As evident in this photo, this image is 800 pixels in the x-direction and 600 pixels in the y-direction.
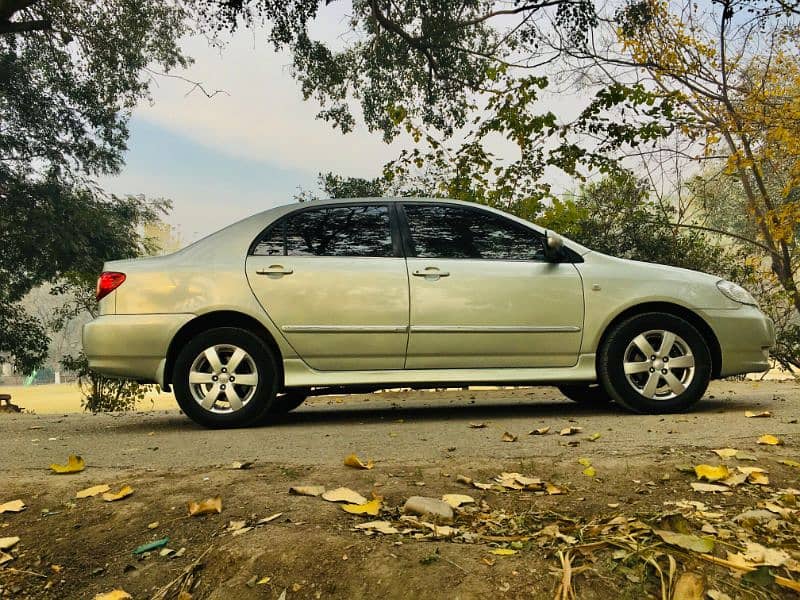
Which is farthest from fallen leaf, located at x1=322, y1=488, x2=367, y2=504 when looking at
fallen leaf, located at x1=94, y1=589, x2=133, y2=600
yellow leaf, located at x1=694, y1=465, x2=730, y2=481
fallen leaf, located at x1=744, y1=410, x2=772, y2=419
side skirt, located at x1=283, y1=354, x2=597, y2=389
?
fallen leaf, located at x1=744, y1=410, x2=772, y2=419

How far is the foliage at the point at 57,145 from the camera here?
16.1 meters

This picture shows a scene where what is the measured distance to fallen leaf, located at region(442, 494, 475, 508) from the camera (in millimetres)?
3338

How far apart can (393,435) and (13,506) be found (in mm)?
2507

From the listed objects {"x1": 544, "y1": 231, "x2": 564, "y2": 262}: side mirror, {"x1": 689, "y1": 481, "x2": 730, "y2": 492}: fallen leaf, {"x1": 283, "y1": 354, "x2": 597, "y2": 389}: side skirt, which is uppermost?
{"x1": 544, "y1": 231, "x2": 564, "y2": 262}: side mirror

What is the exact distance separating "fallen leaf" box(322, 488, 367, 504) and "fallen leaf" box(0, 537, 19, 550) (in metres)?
1.31

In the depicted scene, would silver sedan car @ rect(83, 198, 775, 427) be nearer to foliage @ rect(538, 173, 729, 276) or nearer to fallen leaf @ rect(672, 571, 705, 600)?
fallen leaf @ rect(672, 571, 705, 600)

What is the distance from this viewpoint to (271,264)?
227 inches

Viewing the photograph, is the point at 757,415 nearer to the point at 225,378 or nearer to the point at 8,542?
Answer: the point at 225,378

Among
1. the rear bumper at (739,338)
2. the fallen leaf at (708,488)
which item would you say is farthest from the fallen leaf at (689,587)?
the rear bumper at (739,338)

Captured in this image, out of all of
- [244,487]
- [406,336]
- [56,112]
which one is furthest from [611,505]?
[56,112]

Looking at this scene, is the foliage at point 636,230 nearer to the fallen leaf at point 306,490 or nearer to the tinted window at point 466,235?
the tinted window at point 466,235

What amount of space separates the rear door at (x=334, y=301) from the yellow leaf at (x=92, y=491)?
211 centimetres

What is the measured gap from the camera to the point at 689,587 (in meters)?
→ 2.55

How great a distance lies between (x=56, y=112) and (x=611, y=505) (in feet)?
56.1
